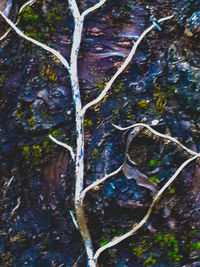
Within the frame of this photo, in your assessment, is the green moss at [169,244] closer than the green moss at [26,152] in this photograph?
Yes

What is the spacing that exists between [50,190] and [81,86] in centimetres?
58

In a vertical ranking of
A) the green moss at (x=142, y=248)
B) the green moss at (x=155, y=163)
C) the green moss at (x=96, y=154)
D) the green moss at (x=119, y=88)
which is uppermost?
the green moss at (x=119, y=88)

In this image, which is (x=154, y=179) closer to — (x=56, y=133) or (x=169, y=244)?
(x=169, y=244)

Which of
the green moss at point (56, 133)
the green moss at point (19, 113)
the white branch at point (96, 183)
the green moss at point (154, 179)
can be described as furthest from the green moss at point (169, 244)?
the green moss at point (19, 113)

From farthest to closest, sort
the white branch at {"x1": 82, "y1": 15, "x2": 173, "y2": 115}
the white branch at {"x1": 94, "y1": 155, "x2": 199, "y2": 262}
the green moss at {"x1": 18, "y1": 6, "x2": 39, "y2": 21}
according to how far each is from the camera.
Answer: the green moss at {"x1": 18, "y1": 6, "x2": 39, "y2": 21}, the white branch at {"x1": 82, "y1": 15, "x2": 173, "y2": 115}, the white branch at {"x1": 94, "y1": 155, "x2": 199, "y2": 262}

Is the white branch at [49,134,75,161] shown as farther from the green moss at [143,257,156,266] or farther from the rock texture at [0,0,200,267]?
the green moss at [143,257,156,266]

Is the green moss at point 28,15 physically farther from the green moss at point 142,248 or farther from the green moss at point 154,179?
the green moss at point 142,248

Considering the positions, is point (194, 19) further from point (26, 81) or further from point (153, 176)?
point (26, 81)

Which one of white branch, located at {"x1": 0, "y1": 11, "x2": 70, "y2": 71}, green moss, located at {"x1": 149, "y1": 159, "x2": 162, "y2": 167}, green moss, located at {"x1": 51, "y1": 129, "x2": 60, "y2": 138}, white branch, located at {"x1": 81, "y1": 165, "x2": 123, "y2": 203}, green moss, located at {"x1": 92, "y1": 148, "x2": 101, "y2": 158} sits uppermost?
white branch, located at {"x1": 0, "y1": 11, "x2": 70, "y2": 71}

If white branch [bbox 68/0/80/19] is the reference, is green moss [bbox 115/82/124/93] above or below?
below

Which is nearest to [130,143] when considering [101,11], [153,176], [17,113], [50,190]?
[153,176]

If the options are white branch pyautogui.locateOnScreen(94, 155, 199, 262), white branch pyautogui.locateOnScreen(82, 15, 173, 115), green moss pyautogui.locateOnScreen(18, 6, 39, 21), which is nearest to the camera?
white branch pyautogui.locateOnScreen(94, 155, 199, 262)

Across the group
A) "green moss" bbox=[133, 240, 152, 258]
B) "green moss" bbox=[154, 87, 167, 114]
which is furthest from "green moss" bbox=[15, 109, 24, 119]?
"green moss" bbox=[133, 240, 152, 258]

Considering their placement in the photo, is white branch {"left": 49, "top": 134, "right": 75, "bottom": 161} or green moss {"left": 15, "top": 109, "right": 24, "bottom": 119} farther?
green moss {"left": 15, "top": 109, "right": 24, "bottom": 119}
